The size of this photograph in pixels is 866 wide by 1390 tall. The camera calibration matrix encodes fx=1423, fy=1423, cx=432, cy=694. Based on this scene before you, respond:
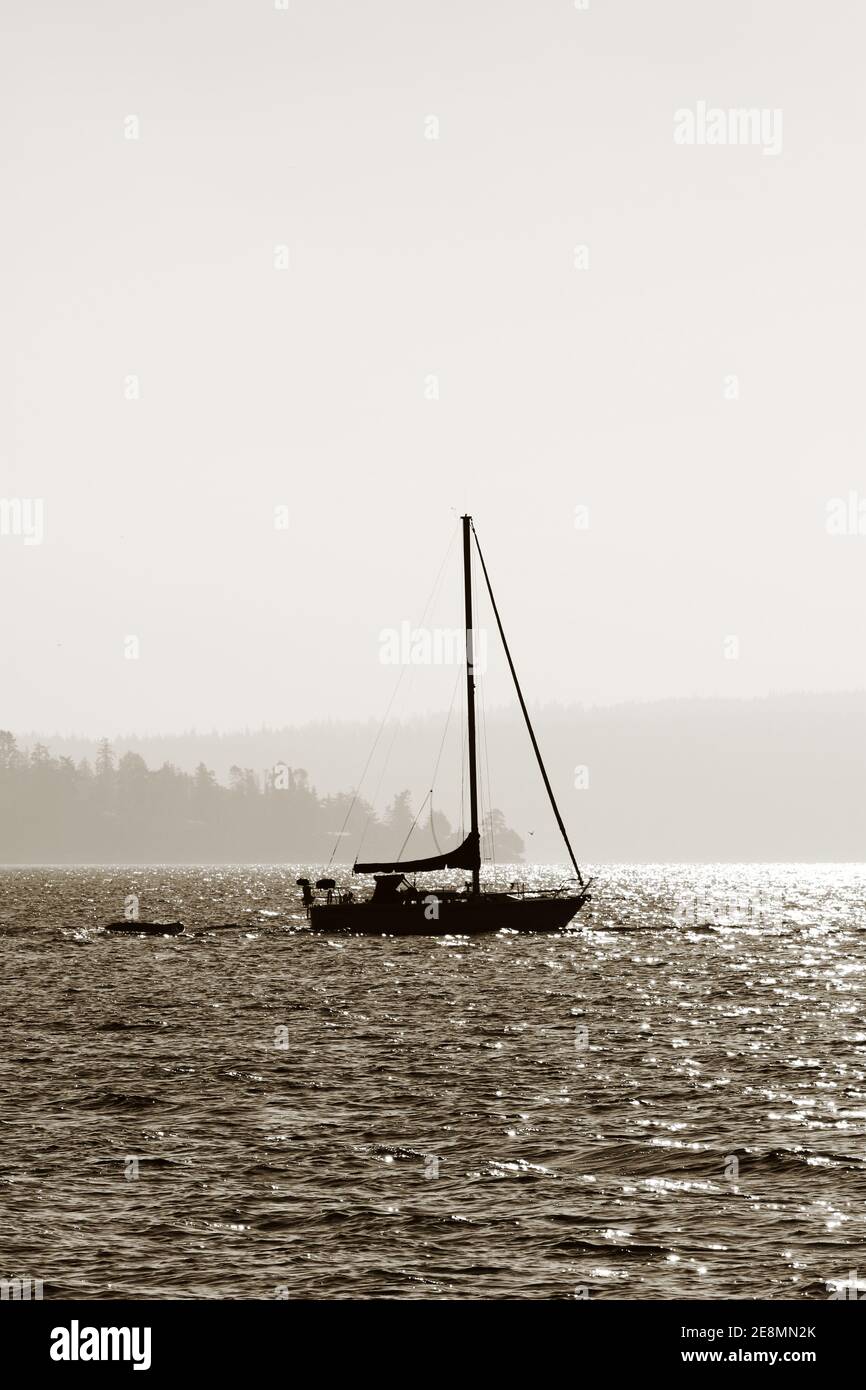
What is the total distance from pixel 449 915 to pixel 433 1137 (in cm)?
5706

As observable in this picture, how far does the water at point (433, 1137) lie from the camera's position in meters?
20.8

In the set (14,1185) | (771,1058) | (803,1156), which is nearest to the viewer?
(14,1185)

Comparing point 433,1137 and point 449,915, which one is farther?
point 449,915

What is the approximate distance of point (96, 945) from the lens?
89.4 meters

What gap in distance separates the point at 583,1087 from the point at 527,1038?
10.0 metres

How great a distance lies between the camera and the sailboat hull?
85.6 m

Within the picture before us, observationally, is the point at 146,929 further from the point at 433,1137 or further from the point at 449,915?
the point at 433,1137

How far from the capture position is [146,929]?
99.4 metres

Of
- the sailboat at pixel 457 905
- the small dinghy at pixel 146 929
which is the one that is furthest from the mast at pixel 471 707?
the small dinghy at pixel 146 929

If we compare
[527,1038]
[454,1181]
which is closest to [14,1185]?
[454,1181]

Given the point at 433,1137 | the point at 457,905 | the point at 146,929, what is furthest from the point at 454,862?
the point at 433,1137
